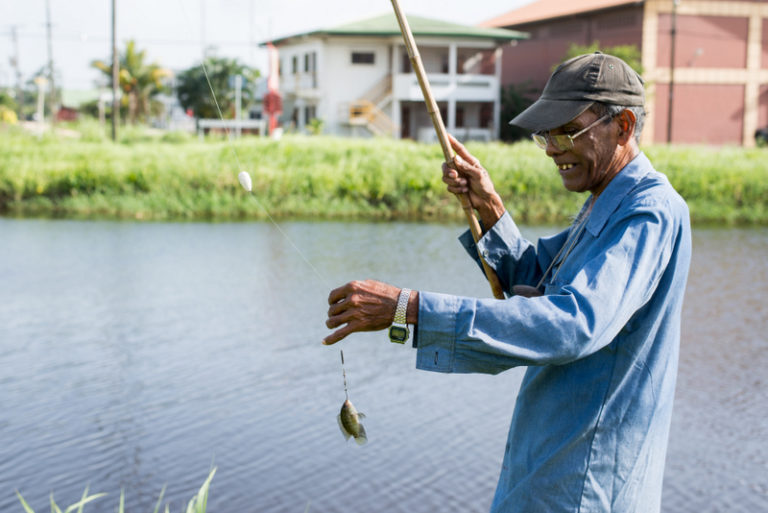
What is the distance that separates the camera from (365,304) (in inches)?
63.0

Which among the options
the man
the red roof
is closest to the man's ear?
the man

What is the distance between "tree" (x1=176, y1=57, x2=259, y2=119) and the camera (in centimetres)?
4212

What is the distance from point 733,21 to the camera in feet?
99.6

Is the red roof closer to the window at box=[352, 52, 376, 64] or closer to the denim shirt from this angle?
the window at box=[352, 52, 376, 64]

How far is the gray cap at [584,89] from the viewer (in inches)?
70.8

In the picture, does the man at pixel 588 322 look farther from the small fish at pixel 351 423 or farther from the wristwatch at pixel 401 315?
the small fish at pixel 351 423

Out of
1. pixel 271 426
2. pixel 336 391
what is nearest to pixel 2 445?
pixel 271 426

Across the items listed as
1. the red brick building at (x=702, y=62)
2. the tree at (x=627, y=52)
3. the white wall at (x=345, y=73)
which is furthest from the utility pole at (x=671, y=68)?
the white wall at (x=345, y=73)

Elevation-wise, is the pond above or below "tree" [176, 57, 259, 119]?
below

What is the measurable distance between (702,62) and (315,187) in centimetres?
1808

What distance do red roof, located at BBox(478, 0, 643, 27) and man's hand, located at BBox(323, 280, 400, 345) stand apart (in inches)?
1183

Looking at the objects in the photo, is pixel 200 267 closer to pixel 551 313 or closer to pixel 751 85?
pixel 551 313

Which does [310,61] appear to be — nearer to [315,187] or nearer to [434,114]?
[315,187]

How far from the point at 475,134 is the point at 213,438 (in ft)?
84.9
